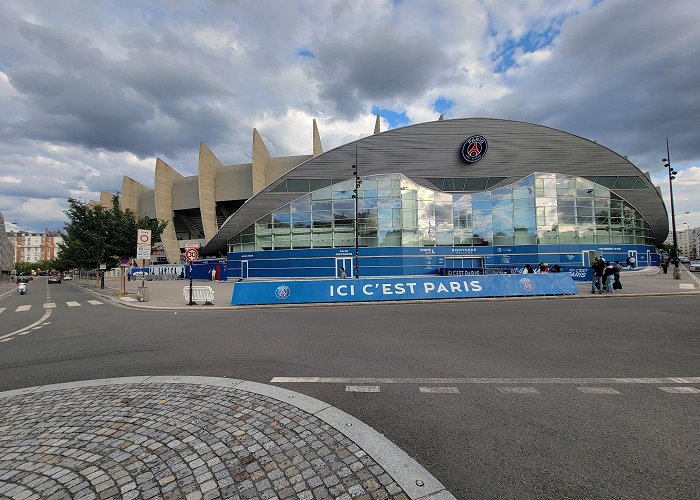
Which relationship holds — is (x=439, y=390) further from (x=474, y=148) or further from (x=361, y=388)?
(x=474, y=148)

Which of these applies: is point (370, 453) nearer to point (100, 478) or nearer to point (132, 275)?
point (100, 478)

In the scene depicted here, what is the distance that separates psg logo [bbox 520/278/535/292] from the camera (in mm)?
16547

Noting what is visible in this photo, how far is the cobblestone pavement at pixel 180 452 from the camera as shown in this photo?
96.5 inches

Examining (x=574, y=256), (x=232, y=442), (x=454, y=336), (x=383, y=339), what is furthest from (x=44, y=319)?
(x=574, y=256)

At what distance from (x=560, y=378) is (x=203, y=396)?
5175mm

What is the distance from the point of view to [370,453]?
2.88 m

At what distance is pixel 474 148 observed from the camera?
34625 mm

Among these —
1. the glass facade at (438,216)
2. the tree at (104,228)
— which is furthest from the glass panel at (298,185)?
the tree at (104,228)

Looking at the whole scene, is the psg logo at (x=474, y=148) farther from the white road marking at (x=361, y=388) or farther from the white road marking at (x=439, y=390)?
the white road marking at (x=361, y=388)

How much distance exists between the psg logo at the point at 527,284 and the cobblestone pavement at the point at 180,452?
1585 centimetres

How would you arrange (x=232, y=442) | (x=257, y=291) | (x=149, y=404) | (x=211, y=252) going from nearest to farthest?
(x=232, y=442)
(x=149, y=404)
(x=257, y=291)
(x=211, y=252)

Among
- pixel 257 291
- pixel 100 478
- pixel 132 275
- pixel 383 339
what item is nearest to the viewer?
pixel 100 478

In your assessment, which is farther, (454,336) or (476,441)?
(454,336)

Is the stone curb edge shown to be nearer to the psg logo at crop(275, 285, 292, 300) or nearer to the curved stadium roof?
the psg logo at crop(275, 285, 292, 300)
